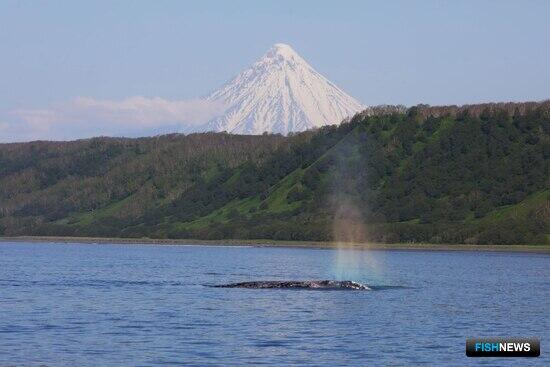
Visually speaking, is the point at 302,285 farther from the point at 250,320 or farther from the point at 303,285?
the point at 250,320

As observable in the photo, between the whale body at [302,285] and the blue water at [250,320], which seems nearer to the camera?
the blue water at [250,320]

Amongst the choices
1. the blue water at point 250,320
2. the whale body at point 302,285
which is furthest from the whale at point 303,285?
the blue water at point 250,320

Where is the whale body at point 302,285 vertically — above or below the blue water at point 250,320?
above

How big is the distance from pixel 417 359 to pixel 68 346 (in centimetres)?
1880

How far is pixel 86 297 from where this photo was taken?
318 ft

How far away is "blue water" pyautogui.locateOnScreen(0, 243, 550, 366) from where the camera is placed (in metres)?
60.7

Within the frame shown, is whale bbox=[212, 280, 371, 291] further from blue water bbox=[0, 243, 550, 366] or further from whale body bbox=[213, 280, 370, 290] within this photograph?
blue water bbox=[0, 243, 550, 366]

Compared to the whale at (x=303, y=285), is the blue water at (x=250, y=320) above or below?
below

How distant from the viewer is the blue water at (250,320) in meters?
60.7

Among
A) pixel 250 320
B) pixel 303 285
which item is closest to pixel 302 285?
pixel 303 285

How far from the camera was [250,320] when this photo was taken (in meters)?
78.8

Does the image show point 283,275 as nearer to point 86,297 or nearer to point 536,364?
point 86,297

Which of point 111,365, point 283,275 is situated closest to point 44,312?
point 111,365

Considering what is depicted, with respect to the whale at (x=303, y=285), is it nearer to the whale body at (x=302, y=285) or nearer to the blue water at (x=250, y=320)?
the whale body at (x=302, y=285)
